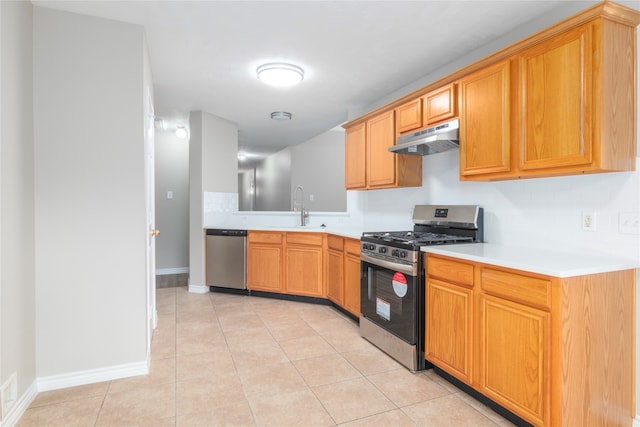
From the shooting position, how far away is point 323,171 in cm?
602

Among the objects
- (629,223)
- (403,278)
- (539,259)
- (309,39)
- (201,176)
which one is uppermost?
(309,39)

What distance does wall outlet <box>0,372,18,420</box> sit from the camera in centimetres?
181

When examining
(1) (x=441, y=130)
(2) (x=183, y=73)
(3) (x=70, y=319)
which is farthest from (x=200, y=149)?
(1) (x=441, y=130)

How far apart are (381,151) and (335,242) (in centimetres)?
106

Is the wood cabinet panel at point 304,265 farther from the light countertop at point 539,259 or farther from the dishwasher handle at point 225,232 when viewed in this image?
the light countertop at point 539,259

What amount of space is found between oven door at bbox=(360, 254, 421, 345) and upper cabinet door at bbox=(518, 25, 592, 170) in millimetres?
1036

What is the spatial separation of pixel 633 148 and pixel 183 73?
3388 mm

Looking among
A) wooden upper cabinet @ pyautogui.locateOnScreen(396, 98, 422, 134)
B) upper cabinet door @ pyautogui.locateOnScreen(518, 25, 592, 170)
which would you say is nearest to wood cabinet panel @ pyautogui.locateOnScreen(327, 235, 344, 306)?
wooden upper cabinet @ pyautogui.locateOnScreen(396, 98, 422, 134)

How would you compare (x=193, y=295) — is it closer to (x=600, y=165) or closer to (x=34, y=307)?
(x=34, y=307)

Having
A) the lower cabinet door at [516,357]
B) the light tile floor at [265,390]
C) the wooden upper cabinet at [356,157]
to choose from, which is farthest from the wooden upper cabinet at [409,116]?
the light tile floor at [265,390]

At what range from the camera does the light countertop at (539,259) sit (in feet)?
5.47

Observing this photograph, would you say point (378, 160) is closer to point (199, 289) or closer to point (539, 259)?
point (539, 259)

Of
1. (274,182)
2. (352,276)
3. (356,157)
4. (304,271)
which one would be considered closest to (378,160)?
(356,157)

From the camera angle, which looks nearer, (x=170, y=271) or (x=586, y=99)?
(x=586, y=99)
